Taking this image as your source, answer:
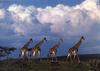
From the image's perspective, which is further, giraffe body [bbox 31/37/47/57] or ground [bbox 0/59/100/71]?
giraffe body [bbox 31/37/47/57]

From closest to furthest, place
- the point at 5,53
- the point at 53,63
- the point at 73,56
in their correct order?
the point at 53,63
the point at 73,56
the point at 5,53

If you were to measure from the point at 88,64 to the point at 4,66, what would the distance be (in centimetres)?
860

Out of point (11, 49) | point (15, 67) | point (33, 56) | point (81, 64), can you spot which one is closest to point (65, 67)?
point (81, 64)

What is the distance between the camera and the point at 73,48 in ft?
172

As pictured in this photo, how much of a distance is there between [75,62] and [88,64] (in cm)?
321

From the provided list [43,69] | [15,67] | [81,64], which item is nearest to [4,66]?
[15,67]

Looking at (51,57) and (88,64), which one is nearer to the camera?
(88,64)

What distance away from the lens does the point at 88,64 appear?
4669cm

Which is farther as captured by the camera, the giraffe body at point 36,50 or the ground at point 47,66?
the giraffe body at point 36,50

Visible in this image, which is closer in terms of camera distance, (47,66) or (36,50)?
(47,66)

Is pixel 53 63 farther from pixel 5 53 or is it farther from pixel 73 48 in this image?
pixel 5 53

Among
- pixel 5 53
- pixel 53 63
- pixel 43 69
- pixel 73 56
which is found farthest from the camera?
pixel 5 53

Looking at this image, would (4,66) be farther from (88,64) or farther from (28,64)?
(88,64)

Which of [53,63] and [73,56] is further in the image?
[73,56]
